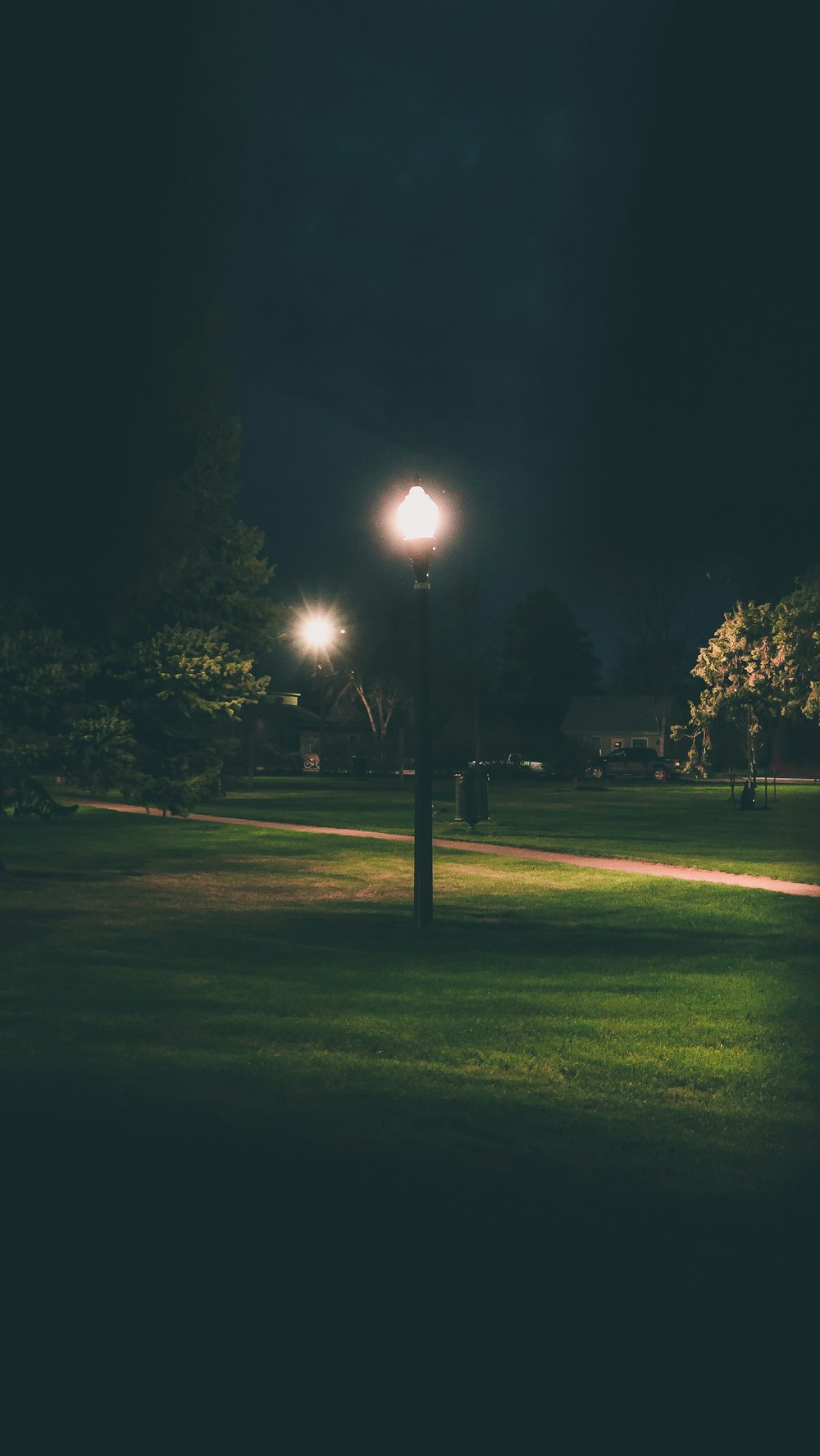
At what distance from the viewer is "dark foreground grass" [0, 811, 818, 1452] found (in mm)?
A: 3672

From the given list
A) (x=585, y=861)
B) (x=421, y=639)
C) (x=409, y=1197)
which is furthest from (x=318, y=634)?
(x=409, y=1197)

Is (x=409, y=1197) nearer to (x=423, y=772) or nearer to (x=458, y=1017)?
(x=458, y=1017)

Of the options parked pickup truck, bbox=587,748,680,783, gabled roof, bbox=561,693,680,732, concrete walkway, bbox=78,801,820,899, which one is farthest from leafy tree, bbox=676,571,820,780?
gabled roof, bbox=561,693,680,732

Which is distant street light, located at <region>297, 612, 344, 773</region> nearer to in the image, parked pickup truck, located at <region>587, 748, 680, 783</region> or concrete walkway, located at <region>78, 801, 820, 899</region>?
parked pickup truck, located at <region>587, 748, 680, 783</region>

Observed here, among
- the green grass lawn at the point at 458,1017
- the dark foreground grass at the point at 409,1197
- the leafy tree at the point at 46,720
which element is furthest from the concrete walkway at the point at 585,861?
the leafy tree at the point at 46,720

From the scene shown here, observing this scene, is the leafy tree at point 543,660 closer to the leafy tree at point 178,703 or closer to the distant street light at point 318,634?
the distant street light at point 318,634

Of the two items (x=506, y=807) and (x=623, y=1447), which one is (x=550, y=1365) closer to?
(x=623, y=1447)

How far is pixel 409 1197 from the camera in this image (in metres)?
5.19

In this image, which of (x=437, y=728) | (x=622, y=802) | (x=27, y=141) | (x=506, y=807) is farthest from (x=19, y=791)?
(x=437, y=728)

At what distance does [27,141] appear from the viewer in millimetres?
15828

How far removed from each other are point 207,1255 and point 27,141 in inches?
591

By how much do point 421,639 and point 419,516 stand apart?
4.36ft

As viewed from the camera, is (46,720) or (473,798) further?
(473,798)

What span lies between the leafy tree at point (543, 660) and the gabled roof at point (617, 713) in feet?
11.2
